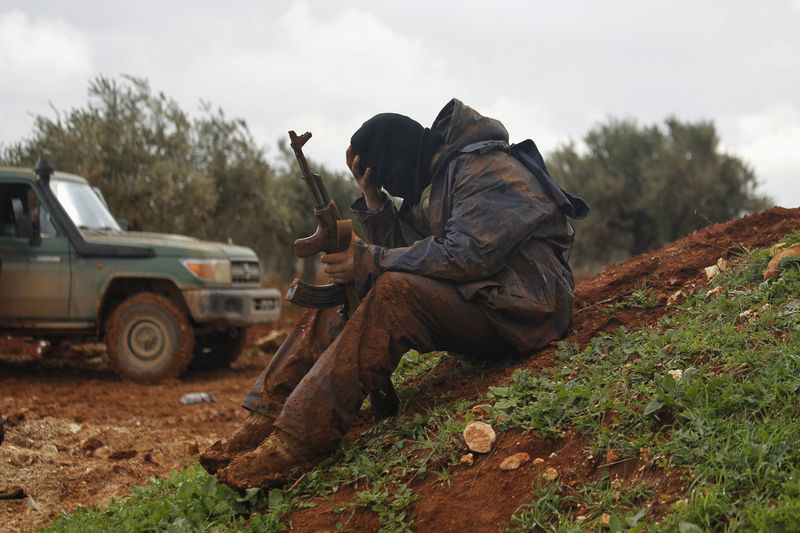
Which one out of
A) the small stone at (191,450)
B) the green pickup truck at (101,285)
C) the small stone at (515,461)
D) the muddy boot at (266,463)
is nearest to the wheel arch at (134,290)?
the green pickup truck at (101,285)

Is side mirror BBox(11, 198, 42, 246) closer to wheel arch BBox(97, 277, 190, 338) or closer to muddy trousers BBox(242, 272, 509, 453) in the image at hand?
wheel arch BBox(97, 277, 190, 338)

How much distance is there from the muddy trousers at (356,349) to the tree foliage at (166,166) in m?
13.0

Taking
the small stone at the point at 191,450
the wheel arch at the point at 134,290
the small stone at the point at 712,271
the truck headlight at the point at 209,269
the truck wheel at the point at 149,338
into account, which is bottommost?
the small stone at the point at 191,450

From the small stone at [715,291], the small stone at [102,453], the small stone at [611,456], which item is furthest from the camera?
the small stone at [102,453]

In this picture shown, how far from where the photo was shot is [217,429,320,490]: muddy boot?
11.8 feet

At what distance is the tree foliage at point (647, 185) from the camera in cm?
2325

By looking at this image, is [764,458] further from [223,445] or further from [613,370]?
[223,445]

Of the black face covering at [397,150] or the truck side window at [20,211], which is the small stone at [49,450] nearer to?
the black face covering at [397,150]

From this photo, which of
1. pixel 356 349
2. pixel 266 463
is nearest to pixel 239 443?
pixel 266 463

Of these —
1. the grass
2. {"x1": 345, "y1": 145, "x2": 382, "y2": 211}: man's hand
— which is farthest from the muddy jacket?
{"x1": 345, "y1": 145, "x2": 382, "y2": 211}: man's hand

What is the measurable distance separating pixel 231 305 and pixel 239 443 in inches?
242

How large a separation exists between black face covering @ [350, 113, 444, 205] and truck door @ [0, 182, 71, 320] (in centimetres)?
627

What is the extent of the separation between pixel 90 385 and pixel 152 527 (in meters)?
6.10

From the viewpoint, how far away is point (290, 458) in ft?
11.9
